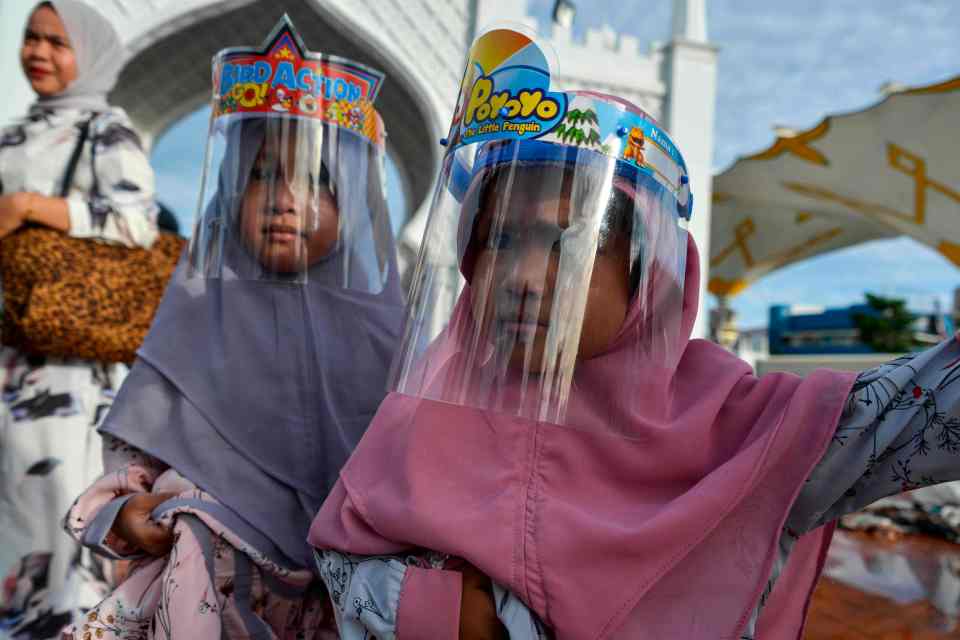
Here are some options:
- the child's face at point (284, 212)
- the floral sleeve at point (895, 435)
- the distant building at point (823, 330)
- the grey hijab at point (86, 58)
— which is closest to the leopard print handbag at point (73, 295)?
the grey hijab at point (86, 58)

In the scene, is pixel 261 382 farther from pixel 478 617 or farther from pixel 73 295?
pixel 73 295

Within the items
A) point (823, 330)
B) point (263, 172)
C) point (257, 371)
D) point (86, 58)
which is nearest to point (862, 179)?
point (86, 58)

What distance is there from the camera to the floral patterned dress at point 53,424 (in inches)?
73.9

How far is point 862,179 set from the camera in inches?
403

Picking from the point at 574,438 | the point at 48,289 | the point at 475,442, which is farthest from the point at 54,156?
the point at 574,438

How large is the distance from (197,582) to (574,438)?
0.73 m

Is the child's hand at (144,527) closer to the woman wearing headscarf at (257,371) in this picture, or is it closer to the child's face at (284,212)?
the woman wearing headscarf at (257,371)

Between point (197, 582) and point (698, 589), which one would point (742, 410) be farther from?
point (197, 582)

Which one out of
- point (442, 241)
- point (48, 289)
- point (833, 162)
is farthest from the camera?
point (833, 162)

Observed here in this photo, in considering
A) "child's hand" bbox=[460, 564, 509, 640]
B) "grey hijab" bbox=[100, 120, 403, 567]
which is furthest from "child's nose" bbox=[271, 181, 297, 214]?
"child's hand" bbox=[460, 564, 509, 640]

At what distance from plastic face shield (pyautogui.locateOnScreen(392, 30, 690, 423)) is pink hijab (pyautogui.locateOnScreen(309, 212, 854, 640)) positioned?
29 millimetres

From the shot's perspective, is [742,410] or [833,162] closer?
[742,410]

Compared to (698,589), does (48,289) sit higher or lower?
higher

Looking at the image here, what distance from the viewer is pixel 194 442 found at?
1.24 meters
